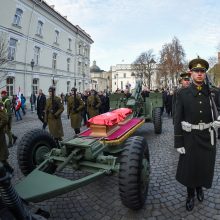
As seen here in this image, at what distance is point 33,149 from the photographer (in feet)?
13.9

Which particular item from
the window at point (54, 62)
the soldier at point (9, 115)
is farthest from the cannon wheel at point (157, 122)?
the window at point (54, 62)

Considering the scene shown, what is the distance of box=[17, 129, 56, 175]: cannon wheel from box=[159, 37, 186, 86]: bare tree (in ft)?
92.8

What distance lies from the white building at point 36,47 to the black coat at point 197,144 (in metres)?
13.8

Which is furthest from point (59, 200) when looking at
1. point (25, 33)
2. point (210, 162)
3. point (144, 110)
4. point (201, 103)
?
point (25, 33)

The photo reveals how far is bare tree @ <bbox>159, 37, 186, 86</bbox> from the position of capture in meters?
31.2

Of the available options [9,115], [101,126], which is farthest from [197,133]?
[9,115]

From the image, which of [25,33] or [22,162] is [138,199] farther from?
[25,33]

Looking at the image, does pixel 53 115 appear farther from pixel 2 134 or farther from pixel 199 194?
pixel 199 194

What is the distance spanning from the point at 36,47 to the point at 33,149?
884 inches

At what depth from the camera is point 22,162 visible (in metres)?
4.08

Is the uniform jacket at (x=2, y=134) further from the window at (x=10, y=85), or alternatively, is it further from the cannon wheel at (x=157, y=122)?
the window at (x=10, y=85)

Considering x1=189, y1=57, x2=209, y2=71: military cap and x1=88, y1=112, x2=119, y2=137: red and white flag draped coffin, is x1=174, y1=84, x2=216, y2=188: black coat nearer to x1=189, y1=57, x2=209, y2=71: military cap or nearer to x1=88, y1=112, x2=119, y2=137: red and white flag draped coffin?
x1=189, y1=57, x2=209, y2=71: military cap

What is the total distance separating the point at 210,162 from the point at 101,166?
1.48 m

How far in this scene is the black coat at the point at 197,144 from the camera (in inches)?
132
